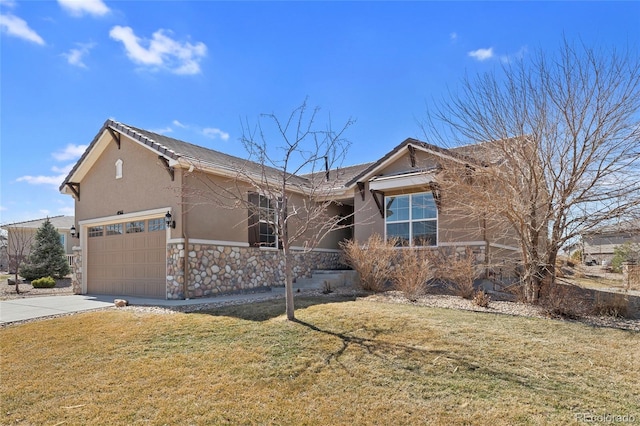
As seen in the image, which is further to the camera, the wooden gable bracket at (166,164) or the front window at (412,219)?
the front window at (412,219)

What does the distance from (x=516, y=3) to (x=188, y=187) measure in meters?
10.0

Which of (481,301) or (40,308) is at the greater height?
(481,301)

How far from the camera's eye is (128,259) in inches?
557

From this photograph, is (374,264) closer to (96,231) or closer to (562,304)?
(562,304)

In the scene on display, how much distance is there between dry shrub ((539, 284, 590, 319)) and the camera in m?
8.09

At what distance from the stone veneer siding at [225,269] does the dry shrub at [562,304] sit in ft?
29.3

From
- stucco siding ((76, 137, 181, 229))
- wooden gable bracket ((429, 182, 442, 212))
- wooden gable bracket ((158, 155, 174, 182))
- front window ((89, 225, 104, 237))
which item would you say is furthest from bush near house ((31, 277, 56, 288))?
wooden gable bracket ((429, 182, 442, 212))

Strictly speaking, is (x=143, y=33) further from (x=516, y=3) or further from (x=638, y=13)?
(x=638, y=13)

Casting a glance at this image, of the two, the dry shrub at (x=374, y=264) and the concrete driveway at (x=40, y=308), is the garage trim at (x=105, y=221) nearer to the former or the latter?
the concrete driveway at (x=40, y=308)

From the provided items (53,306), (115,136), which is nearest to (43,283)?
(53,306)

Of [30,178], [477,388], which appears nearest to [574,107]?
[477,388]

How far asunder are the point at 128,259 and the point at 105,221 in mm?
1904

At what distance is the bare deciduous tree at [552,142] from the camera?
8.41m

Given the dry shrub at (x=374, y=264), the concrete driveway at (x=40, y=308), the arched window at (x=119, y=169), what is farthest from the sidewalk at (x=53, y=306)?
the arched window at (x=119, y=169)
